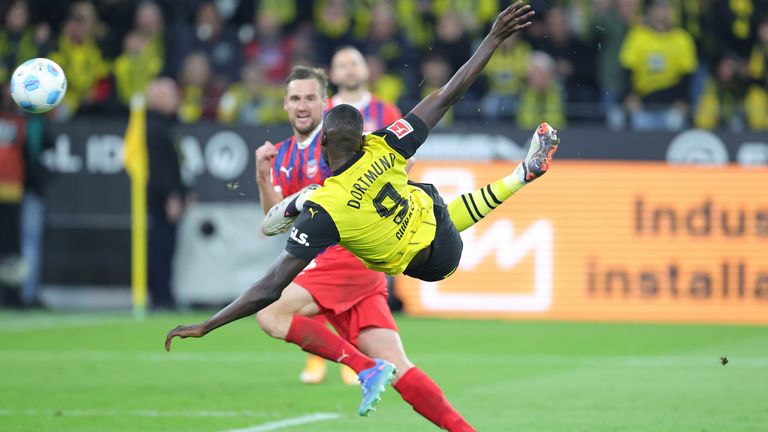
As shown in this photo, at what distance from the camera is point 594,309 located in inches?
617

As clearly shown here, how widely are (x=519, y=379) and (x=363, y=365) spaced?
3.84 m

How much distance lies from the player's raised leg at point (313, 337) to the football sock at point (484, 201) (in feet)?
3.20

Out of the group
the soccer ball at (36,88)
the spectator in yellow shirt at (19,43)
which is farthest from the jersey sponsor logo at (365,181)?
the spectator in yellow shirt at (19,43)

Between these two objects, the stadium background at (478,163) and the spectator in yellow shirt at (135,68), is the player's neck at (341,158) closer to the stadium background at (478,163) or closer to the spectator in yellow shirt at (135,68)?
the stadium background at (478,163)

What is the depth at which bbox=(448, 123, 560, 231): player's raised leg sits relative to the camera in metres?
7.79

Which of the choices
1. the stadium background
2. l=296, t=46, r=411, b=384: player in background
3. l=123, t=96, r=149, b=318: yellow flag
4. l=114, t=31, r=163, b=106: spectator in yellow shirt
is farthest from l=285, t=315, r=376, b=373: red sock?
l=114, t=31, r=163, b=106: spectator in yellow shirt

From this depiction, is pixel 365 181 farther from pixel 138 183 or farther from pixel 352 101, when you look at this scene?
pixel 138 183

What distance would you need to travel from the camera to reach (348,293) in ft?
27.3

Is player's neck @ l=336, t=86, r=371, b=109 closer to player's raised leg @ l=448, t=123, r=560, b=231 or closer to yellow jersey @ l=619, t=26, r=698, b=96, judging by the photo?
player's raised leg @ l=448, t=123, r=560, b=231

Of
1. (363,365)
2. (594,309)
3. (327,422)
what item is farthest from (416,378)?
(594,309)

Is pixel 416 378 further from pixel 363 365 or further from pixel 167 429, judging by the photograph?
pixel 167 429

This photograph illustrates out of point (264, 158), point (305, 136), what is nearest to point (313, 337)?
point (264, 158)

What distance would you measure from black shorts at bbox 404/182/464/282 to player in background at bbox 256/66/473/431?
60 centimetres

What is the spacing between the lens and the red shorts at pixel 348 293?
8.17 m
